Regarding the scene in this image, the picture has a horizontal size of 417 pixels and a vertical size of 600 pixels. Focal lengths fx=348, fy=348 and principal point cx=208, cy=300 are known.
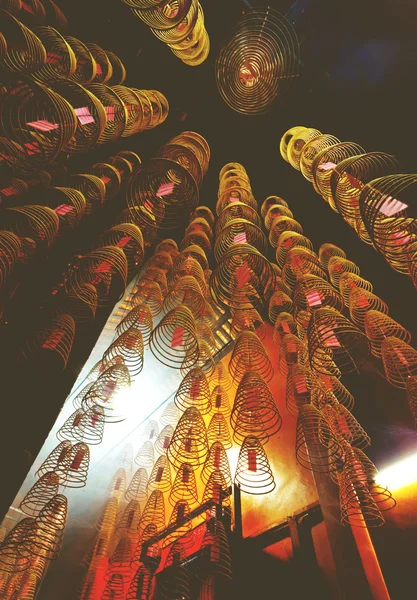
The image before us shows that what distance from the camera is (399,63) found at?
2.99 metres

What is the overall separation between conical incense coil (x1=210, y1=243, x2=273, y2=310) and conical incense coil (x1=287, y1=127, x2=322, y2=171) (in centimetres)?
119

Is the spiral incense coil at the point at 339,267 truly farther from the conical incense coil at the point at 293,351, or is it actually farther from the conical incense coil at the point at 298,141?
the conical incense coil at the point at 298,141

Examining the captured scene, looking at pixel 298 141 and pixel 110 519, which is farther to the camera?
pixel 110 519

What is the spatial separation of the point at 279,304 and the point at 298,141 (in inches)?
69.2

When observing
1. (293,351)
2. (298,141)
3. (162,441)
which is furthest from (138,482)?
(298,141)

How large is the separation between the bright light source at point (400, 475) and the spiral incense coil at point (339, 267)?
212 cm

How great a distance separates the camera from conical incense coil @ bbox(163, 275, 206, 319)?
10.2ft

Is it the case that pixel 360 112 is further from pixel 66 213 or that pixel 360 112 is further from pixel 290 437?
pixel 290 437

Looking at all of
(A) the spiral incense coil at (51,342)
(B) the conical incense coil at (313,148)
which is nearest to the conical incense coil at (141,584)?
(A) the spiral incense coil at (51,342)

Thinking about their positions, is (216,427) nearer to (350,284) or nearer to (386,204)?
(350,284)

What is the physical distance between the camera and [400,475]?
3764 millimetres

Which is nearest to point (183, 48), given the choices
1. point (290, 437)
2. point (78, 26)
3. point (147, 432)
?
point (78, 26)

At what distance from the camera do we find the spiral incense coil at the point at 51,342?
300 cm

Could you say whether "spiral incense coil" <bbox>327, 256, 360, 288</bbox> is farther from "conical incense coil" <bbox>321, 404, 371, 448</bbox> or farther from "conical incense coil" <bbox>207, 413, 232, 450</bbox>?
"conical incense coil" <bbox>207, 413, 232, 450</bbox>
